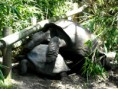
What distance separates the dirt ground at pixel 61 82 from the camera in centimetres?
372

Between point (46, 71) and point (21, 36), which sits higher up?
point (21, 36)

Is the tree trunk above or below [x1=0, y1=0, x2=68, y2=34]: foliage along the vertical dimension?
below

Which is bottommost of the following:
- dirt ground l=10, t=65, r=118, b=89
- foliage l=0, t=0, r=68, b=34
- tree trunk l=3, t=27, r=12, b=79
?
dirt ground l=10, t=65, r=118, b=89

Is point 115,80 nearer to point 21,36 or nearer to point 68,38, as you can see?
point 68,38

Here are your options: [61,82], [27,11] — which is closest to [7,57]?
[27,11]

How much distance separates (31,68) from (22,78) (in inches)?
9.3

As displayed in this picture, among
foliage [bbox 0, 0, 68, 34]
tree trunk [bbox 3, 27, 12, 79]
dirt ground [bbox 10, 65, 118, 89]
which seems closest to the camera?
foliage [bbox 0, 0, 68, 34]

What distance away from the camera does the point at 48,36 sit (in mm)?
4297

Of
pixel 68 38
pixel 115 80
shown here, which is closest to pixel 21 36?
pixel 68 38

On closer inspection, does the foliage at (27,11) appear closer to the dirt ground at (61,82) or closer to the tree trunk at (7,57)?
the tree trunk at (7,57)

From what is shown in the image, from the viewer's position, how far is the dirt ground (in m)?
3.72

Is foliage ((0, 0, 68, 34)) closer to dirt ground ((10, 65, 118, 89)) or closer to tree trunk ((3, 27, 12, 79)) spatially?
tree trunk ((3, 27, 12, 79))

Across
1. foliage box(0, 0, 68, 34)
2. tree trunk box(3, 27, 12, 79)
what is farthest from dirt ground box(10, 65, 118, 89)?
foliage box(0, 0, 68, 34)

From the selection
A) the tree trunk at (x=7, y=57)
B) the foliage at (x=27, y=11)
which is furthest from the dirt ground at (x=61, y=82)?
the foliage at (x=27, y=11)
